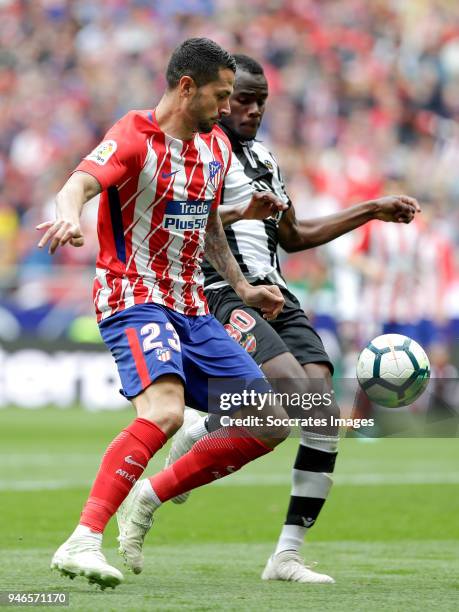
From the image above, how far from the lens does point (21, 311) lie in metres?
17.1

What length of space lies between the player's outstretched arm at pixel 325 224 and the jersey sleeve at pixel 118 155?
161 cm

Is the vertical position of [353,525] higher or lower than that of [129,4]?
lower

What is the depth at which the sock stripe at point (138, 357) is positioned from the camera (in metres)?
5.29

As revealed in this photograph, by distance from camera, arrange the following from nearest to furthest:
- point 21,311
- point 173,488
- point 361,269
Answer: point 173,488, point 361,269, point 21,311

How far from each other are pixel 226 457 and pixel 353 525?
281 centimetres

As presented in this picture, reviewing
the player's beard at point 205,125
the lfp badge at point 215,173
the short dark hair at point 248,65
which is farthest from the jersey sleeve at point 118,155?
the short dark hair at point 248,65

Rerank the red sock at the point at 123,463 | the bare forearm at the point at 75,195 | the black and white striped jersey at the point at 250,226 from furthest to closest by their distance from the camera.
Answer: the black and white striped jersey at the point at 250,226 → the red sock at the point at 123,463 → the bare forearm at the point at 75,195

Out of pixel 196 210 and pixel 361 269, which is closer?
pixel 196 210

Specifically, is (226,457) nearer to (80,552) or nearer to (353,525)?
(80,552)

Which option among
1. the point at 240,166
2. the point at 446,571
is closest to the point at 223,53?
the point at 240,166

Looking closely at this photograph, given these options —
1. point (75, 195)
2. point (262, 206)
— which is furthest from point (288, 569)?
point (75, 195)

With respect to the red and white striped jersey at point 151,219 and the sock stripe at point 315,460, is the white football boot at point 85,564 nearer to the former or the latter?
the red and white striped jersey at point 151,219
